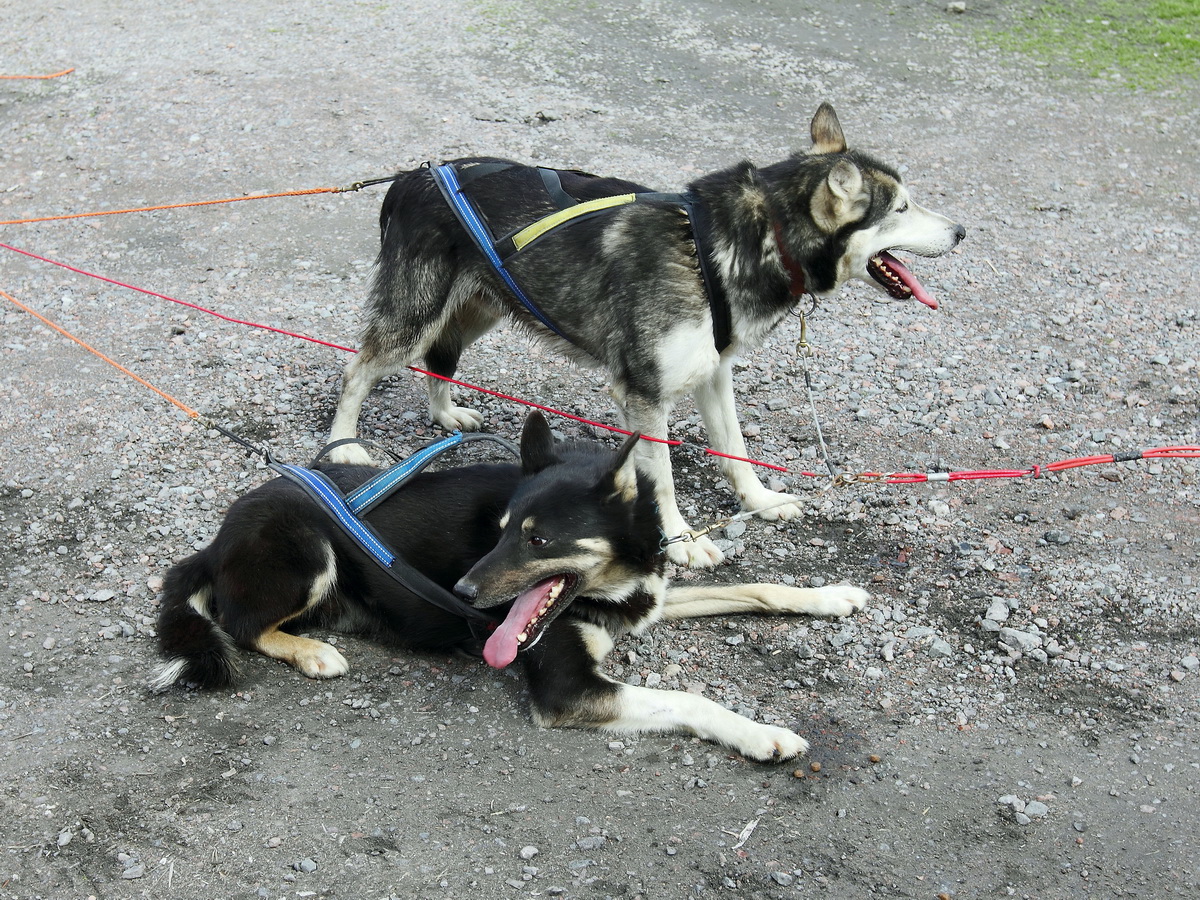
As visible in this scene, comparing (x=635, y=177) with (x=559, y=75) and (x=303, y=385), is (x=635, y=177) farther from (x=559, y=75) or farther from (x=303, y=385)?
(x=303, y=385)

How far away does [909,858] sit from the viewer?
3.10m

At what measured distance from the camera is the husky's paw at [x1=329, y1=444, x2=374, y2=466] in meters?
4.94

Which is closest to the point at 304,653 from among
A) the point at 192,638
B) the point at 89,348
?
the point at 192,638

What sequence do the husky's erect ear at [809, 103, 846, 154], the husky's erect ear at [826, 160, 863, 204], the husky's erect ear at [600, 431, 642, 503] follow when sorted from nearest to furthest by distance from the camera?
the husky's erect ear at [600, 431, 642, 503]
the husky's erect ear at [826, 160, 863, 204]
the husky's erect ear at [809, 103, 846, 154]

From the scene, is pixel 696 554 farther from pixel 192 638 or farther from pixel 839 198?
pixel 192 638

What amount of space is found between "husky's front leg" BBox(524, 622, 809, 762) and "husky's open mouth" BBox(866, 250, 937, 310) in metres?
1.93

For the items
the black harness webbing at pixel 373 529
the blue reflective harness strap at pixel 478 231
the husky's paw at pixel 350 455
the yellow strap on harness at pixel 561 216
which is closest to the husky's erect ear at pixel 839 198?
the yellow strap on harness at pixel 561 216

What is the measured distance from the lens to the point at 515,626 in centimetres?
360

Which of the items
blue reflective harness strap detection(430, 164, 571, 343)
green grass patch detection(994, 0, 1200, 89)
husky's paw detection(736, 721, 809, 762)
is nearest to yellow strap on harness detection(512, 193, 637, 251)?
blue reflective harness strap detection(430, 164, 571, 343)

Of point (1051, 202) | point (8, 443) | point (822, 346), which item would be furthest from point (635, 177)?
point (8, 443)

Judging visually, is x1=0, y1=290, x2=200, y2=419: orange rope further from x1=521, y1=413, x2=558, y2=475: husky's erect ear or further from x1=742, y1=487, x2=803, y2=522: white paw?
x1=742, y1=487, x2=803, y2=522: white paw

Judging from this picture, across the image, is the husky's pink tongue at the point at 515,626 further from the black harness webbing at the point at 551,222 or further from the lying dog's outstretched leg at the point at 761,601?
the black harness webbing at the point at 551,222

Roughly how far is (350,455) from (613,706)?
201cm

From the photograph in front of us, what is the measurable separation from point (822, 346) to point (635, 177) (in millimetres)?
2381
